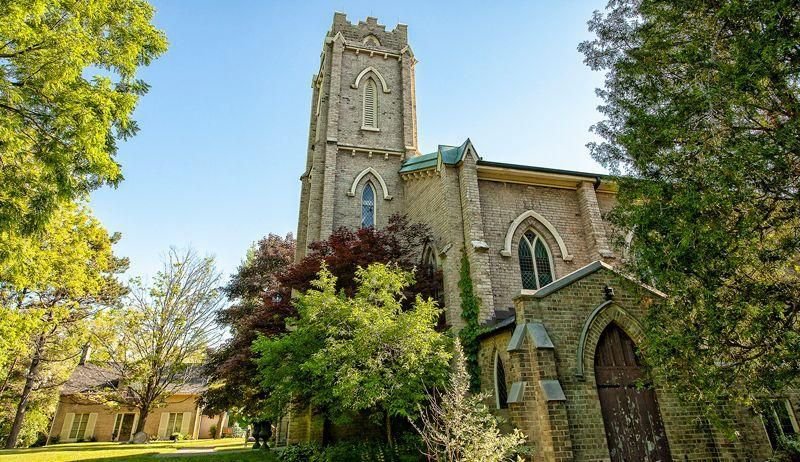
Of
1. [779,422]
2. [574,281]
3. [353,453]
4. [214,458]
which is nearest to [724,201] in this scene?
[574,281]

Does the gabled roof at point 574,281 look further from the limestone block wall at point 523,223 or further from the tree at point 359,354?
A: the limestone block wall at point 523,223

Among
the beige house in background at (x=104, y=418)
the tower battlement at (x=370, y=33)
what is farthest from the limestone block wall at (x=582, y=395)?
the beige house in background at (x=104, y=418)

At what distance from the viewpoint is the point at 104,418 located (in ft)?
102

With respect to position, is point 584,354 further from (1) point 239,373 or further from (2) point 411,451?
(1) point 239,373

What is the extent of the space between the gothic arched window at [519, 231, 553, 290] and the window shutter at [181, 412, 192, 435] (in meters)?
30.3

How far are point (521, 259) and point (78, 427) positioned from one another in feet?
116

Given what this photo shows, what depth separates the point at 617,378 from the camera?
9852 mm

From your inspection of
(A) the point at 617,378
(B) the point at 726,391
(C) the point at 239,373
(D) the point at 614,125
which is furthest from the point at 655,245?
(C) the point at 239,373

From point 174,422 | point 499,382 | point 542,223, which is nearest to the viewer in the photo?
point 499,382

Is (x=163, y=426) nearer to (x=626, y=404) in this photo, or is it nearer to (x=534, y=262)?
(x=534, y=262)

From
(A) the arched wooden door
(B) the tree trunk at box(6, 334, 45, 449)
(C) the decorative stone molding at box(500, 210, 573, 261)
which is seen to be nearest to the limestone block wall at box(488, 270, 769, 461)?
(A) the arched wooden door

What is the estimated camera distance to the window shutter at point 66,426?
30234 millimetres

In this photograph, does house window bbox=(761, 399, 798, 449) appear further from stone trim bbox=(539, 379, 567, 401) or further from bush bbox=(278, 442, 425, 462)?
bush bbox=(278, 442, 425, 462)

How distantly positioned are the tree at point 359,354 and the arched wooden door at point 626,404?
12.5 feet
